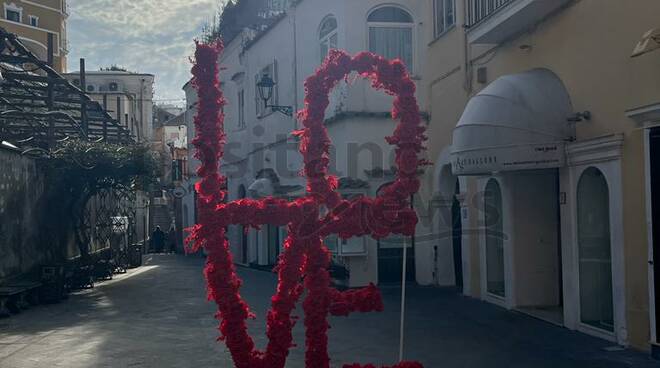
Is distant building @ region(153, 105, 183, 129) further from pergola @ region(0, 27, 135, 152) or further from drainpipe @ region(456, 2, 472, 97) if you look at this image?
drainpipe @ region(456, 2, 472, 97)

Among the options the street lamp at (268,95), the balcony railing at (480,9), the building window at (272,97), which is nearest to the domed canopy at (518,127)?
the balcony railing at (480,9)

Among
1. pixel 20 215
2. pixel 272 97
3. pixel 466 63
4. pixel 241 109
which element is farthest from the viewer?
pixel 241 109

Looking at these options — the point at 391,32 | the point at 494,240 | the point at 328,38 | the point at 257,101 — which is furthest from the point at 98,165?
the point at 494,240

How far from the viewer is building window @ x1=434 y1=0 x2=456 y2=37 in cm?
1491

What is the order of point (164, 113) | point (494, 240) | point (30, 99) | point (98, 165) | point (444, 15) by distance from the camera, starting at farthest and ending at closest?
point (164, 113), point (30, 99), point (98, 165), point (444, 15), point (494, 240)

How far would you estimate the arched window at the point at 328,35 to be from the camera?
18.2 metres

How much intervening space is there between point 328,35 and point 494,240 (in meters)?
7.88

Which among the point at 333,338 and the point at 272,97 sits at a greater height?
the point at 272,97

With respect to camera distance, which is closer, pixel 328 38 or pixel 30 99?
pixel 30 99

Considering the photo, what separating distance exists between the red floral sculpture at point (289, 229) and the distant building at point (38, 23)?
49028mm

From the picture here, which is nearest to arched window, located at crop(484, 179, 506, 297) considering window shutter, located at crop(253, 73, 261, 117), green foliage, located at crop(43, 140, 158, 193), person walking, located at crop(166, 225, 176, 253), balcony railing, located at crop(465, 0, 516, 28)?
balcony railing, located at crop(465, 0, 516, 28)

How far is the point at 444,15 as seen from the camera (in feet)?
50.5

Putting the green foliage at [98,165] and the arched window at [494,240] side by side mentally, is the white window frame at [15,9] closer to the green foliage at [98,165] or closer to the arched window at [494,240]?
the green foliage at [98,165]

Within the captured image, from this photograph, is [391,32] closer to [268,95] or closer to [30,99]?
[268,95]
